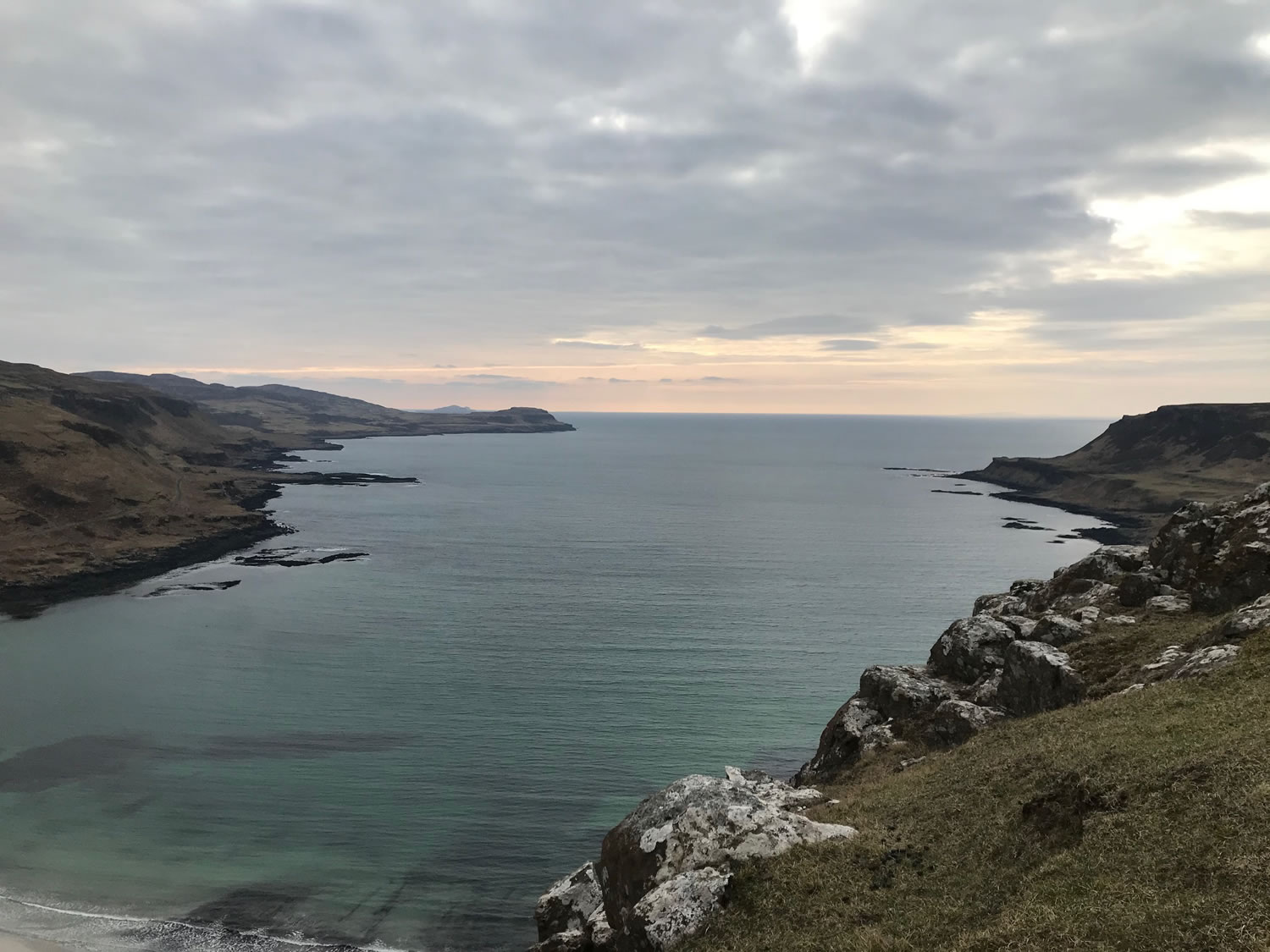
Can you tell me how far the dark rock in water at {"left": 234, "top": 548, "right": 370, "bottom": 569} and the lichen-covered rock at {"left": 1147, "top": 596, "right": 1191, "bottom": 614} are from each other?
118527mm

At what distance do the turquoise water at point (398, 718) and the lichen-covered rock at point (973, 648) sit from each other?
20823 millimetres

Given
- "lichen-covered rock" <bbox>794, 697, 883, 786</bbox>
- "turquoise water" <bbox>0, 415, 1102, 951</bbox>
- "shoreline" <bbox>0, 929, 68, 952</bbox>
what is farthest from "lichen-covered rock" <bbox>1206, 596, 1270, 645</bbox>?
"shoreline" <bbox>0, 929, 68, 952</bbox>

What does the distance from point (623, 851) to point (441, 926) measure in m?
21.7

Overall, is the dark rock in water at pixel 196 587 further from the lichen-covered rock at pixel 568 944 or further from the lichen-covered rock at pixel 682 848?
the lichen-covered rock at pixel 682 848

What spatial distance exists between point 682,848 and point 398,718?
161ft

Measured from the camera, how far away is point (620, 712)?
62.7 metres

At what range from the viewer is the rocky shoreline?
743 inches

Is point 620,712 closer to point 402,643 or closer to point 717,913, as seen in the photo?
point 402,643

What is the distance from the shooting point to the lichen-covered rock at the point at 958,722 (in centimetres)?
2917

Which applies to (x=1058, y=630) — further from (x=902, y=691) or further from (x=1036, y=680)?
(x=902, y=691)

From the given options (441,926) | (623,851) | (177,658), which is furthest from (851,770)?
(177,658)

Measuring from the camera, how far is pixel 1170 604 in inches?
1259

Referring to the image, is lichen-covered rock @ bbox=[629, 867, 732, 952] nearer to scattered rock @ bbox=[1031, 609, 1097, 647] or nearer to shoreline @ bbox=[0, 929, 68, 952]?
scattered rock @ bbox=[1031, 609, 1097, 647]

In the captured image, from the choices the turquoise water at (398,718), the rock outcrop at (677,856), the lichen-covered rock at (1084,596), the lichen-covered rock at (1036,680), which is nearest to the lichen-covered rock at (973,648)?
the lichen-covered rock at (1084,596)
